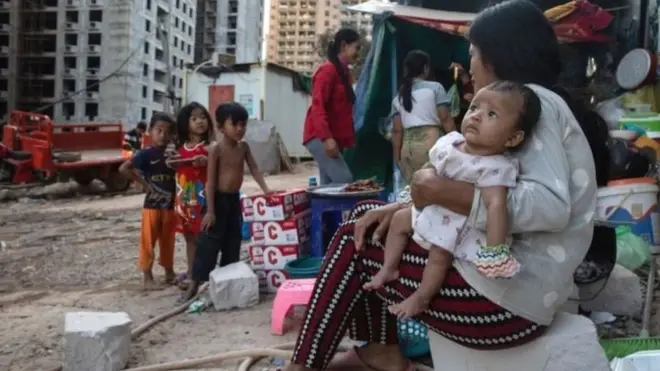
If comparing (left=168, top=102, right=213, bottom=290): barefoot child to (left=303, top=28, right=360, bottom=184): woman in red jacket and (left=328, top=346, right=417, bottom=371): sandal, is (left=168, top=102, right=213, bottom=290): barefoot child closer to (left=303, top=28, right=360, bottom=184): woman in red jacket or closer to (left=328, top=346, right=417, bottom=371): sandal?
(left=303, top=28, right=360, bottom=184): woman in red jacket

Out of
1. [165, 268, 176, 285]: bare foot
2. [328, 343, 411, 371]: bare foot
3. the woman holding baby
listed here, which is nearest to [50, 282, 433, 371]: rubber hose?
[328, 343, 411, 371]: bare foot

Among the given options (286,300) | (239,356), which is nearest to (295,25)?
(286,300)

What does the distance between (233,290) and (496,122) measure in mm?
2393

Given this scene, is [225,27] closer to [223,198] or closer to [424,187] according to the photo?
[223,198]

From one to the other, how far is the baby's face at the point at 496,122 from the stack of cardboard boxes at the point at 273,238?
2524 mm

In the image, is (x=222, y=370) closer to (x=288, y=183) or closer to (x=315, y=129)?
(x=315, y=129)

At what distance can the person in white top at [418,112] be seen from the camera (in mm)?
5031

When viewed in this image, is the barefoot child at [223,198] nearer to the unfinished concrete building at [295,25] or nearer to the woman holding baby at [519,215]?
the woman holding baby at [519,215]

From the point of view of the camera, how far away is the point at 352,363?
8.01ft

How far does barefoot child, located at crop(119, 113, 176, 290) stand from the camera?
4527mm

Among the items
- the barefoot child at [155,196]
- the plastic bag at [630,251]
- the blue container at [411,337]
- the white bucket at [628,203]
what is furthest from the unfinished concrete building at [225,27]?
the blue container at [411,337]

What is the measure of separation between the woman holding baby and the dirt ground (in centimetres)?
117

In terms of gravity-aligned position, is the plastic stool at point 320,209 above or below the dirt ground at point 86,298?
above

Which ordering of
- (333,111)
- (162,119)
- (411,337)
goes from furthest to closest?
(333,111), (162,119), (411,337)
